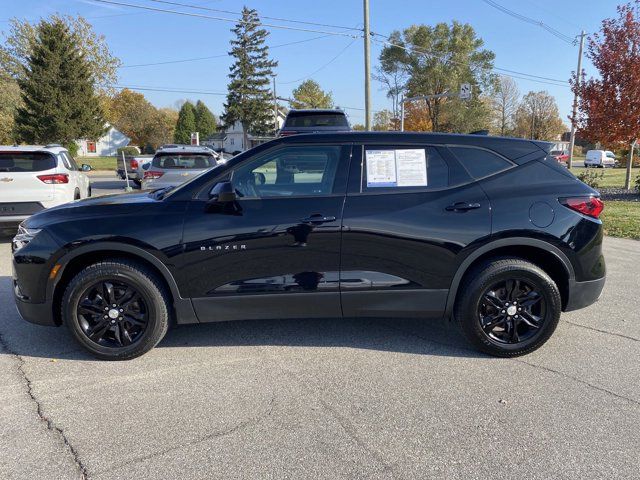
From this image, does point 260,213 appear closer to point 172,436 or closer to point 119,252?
point 119,252

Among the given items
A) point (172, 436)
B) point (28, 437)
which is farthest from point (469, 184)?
point (28, 437)

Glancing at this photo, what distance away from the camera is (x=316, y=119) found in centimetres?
1176

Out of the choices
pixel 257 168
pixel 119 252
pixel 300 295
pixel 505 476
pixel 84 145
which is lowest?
pixel 505 476

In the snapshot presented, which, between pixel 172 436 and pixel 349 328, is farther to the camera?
pixel 349 328

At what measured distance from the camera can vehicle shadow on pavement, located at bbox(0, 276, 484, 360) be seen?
3824 mm

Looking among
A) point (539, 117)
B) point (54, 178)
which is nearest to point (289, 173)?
point (54, 178)

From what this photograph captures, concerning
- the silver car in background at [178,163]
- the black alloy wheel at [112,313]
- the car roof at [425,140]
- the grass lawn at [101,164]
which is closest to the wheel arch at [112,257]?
the black alloy wheel at [112,313]

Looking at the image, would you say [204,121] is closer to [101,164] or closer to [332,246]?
[101,164]

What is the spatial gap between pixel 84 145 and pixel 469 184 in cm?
8836

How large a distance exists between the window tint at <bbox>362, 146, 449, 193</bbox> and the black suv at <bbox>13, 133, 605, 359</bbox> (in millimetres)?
11

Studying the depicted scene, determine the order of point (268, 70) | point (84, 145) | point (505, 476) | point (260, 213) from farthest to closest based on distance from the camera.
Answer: point (84, 145) → point (268, 70) → point (260, 213) → point (505, 476)

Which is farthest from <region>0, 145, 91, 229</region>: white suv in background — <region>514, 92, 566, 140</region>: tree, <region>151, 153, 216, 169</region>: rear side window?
<region>514, 92, 566, 140</region>: tree

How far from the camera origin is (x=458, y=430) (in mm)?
2715

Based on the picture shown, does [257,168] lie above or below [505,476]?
above
